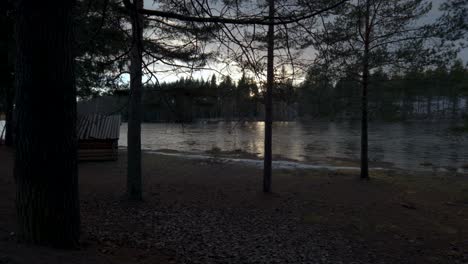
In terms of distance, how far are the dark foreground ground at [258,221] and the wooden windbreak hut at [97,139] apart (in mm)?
2228

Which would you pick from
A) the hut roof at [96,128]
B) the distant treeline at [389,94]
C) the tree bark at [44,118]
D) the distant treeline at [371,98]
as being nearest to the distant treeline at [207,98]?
the distant treeline at [371,98]

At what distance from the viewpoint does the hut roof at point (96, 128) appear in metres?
16.5

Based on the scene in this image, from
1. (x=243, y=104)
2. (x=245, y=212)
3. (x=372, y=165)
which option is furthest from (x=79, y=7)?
(x=372, y=165)

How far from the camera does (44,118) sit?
3164 mm

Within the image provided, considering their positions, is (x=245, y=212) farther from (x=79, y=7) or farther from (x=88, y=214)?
(x=79, y=7)

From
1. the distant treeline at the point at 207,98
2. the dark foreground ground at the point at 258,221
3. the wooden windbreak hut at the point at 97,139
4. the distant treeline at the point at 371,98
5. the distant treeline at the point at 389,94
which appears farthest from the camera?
Answer: the wooden windbreak hut at the point at 97,139

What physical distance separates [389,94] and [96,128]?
12884mm

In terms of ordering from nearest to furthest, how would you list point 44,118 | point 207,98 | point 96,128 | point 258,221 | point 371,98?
point 44,118 < point 258,221 < point 207,98 < point 371,98 < point 96,128

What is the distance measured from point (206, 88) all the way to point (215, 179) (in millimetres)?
6334

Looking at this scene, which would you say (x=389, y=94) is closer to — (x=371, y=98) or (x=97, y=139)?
(x=371, y=98)

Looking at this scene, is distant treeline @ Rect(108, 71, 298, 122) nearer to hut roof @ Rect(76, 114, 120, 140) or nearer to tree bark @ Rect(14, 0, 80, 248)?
tree bark @ Rect(14, 0, 80, 248)

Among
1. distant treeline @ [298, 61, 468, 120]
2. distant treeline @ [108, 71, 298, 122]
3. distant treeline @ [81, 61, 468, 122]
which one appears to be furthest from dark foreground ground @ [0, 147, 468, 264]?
distant treeline @ [298, 61, 468, 120]

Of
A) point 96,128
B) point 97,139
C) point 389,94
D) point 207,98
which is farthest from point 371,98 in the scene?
point 96,128

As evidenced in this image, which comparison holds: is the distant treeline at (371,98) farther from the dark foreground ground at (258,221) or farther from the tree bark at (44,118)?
the tree bark at (44,118)
